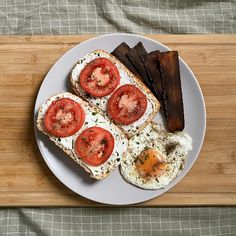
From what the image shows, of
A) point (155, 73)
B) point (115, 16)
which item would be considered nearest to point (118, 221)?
point (155, 73)

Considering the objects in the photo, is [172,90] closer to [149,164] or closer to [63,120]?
[149,164]

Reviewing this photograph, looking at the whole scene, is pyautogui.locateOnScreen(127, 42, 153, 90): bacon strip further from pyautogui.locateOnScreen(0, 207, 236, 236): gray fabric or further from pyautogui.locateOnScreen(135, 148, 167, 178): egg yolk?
pyautogui.locateOnScreen(0, 207, 236, 236): gray fabric

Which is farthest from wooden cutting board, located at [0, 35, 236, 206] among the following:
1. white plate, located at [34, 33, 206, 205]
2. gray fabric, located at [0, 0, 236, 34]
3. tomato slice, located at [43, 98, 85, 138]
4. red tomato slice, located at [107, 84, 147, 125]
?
red tomato slice, located at [107, 84, 147, 125]

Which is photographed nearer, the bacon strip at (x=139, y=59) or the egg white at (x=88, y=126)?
the egg white at (x=88, y=126)

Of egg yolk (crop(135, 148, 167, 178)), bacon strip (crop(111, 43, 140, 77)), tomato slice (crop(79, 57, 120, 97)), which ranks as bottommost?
egg yolk (crop(135, 148, 167, 178))

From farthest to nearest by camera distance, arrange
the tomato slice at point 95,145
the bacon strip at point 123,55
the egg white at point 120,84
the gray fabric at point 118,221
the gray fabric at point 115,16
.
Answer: the gray fabric at point 115,16
the gray fabric at point 118,221
the bacon strip at point 123,55
the egg white at point 120,84
the tomato slice at point 95,145

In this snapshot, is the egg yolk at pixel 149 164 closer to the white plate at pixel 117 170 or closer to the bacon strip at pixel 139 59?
the white plate at pixel 117 170

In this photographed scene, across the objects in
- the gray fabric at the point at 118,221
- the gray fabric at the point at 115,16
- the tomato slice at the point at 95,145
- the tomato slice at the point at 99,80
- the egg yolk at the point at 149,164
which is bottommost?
the gray fabric at the point at 118,221

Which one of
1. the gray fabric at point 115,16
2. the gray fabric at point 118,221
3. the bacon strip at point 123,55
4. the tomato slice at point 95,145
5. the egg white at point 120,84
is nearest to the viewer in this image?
the tomato slice at point 95,145

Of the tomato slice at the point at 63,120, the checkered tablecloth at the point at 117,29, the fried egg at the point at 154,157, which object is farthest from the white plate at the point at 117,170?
the checkered tablecloth at the point at 117,29
